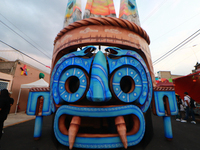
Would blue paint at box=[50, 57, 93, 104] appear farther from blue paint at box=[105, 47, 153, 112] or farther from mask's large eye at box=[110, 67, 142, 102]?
mask's large eye at box=[110, 67, 142, 102]

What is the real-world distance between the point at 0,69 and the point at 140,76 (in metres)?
10.2

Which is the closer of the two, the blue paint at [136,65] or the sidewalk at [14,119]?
→ the blue paint at [136,65]

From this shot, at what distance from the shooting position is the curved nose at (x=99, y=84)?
2012mm

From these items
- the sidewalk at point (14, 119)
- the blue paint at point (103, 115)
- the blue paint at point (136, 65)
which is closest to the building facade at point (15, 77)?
the sidewalk at point (14, 119)

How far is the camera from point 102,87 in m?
2.11

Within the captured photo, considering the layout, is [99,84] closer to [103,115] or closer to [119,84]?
[119,84]

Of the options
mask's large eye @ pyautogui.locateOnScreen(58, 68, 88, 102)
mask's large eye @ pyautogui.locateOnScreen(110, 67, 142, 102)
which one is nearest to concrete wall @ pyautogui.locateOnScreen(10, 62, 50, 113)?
mask's large eye @ pyautogui.locateOnScreen(58, 68, 88, 102)

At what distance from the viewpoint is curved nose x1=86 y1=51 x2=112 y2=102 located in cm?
201

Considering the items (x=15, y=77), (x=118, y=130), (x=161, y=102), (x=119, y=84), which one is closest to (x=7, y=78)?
(x=15, y=77)

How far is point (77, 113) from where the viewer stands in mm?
2180

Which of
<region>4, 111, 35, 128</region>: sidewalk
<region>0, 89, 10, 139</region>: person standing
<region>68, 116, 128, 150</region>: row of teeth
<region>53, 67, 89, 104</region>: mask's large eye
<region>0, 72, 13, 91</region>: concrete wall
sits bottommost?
<region>4, 111, 35, 128</region>: sidewalk

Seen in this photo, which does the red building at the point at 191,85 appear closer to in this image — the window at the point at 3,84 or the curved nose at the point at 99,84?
the curved nose at the point at 99,84

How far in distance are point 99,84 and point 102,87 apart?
0.09 m

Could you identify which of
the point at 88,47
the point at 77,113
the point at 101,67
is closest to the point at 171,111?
the point at 101,67
